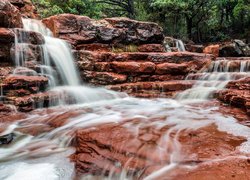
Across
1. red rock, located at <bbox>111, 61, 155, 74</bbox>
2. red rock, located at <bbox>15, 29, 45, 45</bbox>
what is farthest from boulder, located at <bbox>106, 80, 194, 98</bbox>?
red rock, located at <bbox>15, 29, 45, 45</bbox>

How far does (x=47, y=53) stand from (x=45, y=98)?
2466 millimetres

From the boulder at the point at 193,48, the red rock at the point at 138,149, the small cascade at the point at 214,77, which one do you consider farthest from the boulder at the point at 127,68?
the boulder at the point at 193,48

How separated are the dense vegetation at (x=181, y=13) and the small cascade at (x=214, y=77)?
32.6ft

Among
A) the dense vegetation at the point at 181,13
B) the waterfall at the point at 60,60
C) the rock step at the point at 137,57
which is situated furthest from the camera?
the dense vegetation at the point at 181,13

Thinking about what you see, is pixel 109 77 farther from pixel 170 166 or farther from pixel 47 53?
pixel 170 166

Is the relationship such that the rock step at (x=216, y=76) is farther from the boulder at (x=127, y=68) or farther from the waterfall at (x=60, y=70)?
the waterfall at (x=60, y=70)

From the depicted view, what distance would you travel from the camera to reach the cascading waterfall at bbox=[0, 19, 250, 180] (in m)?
3.43

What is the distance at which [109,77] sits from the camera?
28.8 ft

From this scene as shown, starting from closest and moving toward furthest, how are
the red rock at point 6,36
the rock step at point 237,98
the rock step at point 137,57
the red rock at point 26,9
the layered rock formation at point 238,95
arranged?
the rock step at point 237,98, the layered rock formation at point 238,95, the red rock at point 6,36, the rock step at point 137,57, the red rock at point 26,9

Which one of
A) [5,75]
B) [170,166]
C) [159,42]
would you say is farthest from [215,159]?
[159,42]

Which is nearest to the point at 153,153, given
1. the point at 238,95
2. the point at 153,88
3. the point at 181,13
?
the point at 238,95

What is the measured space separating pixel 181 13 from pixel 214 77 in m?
12.8

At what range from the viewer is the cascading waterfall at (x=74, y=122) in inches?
135

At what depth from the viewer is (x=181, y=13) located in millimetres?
20734
